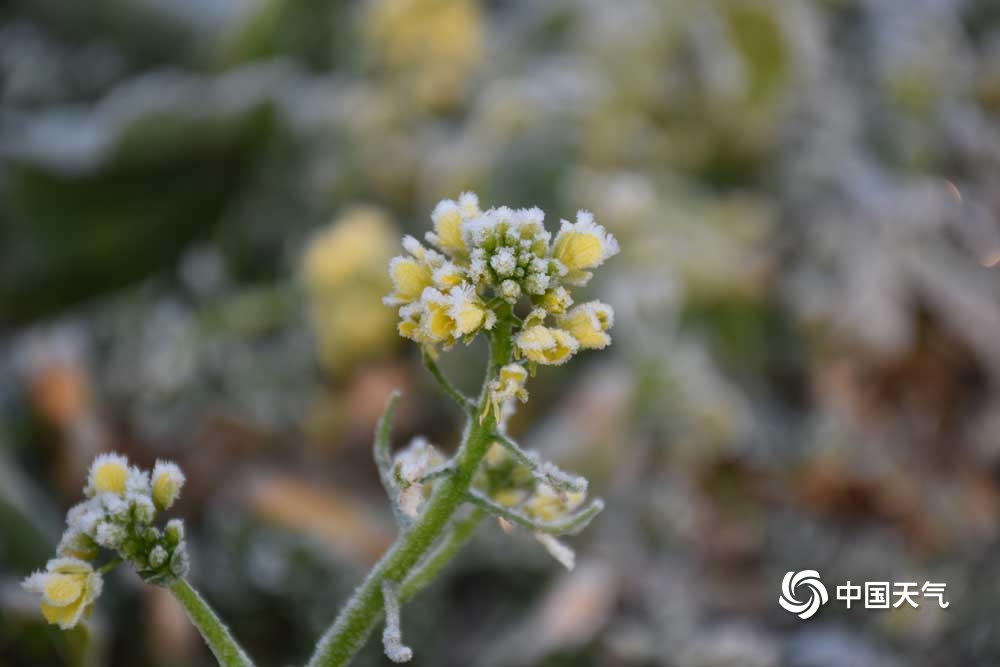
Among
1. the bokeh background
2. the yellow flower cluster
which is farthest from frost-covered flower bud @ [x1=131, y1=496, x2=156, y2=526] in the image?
the bokeh background

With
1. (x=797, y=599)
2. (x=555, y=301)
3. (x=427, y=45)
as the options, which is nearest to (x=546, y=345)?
(x=555, y=301)

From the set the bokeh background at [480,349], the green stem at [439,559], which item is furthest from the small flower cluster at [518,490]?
the bokeh background at [480,349]

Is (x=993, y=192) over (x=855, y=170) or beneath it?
over

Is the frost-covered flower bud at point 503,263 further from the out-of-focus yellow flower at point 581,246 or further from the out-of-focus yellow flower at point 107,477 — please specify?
the out-of-focus yellow flower at point 107,477

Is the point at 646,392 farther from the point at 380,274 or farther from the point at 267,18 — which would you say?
the point at 267,18

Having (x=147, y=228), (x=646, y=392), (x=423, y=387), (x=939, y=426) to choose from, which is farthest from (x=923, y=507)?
(x=147, y=228)

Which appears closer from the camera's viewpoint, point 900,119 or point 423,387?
point 423,387

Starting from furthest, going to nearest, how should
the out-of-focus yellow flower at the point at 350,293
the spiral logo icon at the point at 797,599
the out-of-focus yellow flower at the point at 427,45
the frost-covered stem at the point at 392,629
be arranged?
the out-of-focus yellow flower at the point at 427,45 → the out-of-focus yellow flower at the point at 350,293 → the spiral logo icon at the point at 797,599 → the frost-covered stem at the point at 392,629
